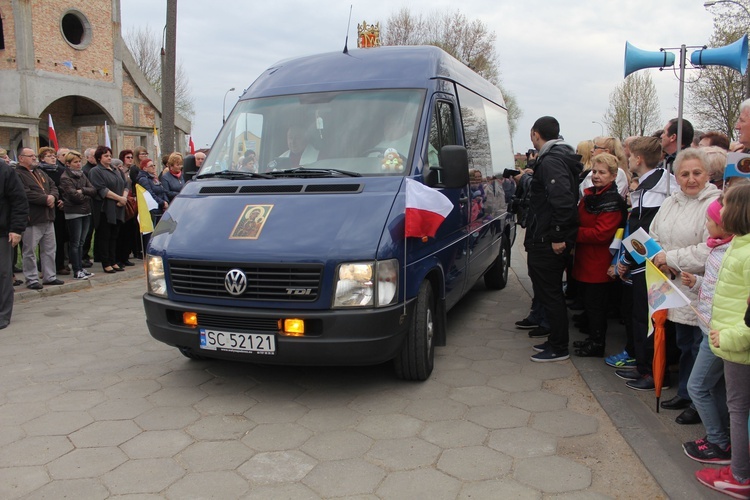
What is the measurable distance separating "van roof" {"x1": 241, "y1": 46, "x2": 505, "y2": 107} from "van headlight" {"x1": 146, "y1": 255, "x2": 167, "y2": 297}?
191 centimetres

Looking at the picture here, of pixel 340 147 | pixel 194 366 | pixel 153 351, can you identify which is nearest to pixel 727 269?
pixel 340 147

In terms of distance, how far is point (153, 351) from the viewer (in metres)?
5.61

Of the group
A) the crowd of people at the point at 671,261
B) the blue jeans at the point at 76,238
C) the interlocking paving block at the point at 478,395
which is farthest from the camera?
the blue jeans at the point at 76,238

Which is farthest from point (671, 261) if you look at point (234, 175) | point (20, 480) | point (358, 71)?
point (20, 480)

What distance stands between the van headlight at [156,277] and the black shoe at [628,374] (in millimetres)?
3623

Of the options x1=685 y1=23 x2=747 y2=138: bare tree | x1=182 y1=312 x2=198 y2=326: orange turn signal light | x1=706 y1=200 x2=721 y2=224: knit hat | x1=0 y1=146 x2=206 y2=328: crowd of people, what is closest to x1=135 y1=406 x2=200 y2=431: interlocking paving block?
x1=182 y1=312 x2=198 y2=326: orange turn signal light

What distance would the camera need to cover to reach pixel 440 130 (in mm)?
5152

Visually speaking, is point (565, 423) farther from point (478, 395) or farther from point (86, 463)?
point (86, 463)

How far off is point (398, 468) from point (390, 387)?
4.02ft

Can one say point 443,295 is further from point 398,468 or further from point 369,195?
point 398,468

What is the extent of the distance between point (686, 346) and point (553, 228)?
1440 mm

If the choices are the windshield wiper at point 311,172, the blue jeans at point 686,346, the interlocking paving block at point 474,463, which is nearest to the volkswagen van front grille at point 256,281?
the windshield wiper at point 311,172

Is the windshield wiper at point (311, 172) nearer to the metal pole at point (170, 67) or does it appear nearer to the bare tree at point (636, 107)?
the metal pole at point (170, 67)

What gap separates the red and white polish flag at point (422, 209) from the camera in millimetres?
4191
